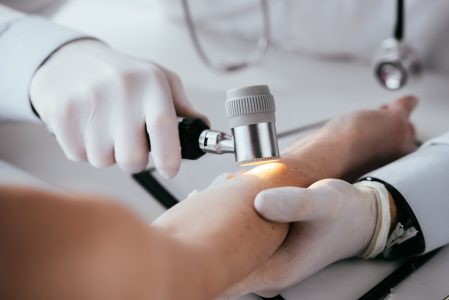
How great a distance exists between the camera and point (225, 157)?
87 cm

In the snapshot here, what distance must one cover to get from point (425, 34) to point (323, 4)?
22 centimetres

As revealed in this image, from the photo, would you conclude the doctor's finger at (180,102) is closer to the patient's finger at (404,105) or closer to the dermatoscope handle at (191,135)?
the dermatoscope handle at (191,135)

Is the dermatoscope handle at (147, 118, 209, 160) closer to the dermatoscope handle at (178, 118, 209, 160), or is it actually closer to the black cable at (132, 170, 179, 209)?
the dermatoscope handle at (178, 118, 209, 160)

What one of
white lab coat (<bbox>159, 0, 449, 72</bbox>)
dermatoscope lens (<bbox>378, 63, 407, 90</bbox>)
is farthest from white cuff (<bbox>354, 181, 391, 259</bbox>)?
white lab coat (<bbox>159, 0, 449, 72</bbox>)

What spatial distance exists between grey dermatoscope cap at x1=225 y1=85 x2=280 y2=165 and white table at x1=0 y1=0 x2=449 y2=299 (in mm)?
152

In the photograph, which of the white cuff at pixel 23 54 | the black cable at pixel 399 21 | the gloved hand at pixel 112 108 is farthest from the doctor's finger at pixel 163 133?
the black cable at pixel 399 21

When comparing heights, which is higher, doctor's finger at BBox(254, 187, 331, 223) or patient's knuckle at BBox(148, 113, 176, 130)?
patient's knuckle at BBox(148, 113, 176, 130)

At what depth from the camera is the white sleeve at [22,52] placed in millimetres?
833

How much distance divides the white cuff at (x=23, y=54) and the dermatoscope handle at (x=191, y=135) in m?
0.27

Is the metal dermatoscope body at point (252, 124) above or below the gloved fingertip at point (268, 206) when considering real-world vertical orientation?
above

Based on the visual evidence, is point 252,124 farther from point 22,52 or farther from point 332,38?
point 332,38

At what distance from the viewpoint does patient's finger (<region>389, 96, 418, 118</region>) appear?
909mm

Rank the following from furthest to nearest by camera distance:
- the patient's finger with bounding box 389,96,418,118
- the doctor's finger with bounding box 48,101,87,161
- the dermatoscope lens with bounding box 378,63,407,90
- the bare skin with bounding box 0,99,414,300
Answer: the dermatoscope lens with bounding box 378,63,407,90
the patient's finger with bounding box 389,96,418,118
the doctor's finger with bounding box 48,101,87,161
the bare skin with bounding box 0,99,414,300

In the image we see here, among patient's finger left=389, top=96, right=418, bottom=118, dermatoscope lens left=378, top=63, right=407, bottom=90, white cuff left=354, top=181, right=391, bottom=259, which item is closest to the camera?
white cuff left=354, top=181, right=391, bottom=259
